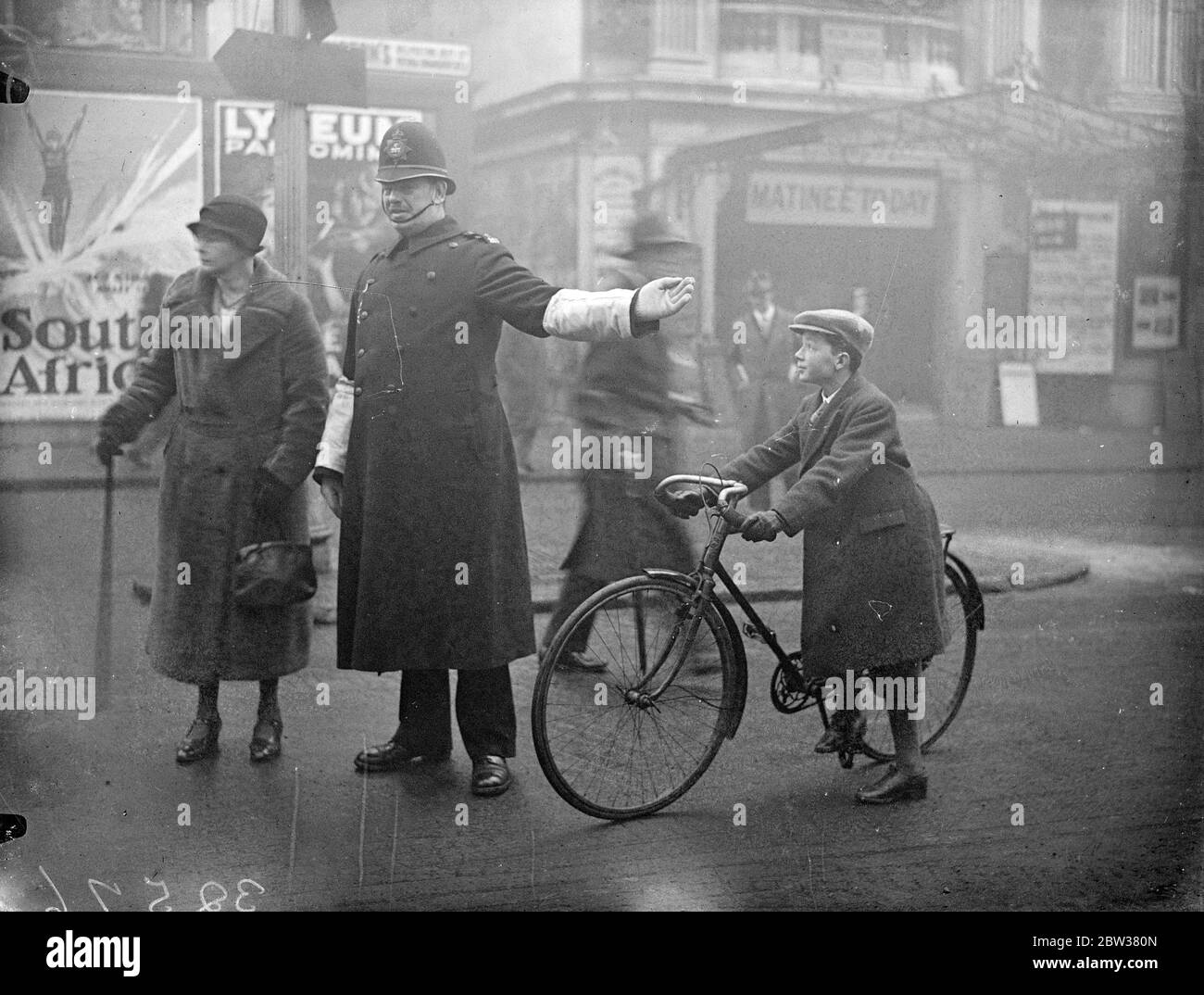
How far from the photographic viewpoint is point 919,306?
4.70 metres

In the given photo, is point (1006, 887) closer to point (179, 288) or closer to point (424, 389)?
point (424, 389)

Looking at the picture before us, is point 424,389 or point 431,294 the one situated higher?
point 431,294

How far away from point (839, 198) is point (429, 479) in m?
1.52

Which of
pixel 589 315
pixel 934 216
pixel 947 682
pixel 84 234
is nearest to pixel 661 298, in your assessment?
pixel 589 315

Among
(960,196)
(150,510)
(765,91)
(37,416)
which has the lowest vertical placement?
(150,510)

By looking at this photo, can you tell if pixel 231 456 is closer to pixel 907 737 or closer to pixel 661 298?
pixel 661 298

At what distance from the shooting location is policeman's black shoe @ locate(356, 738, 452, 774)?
4727mm

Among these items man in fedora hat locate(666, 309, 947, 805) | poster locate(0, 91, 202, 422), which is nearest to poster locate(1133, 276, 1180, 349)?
man in fedora hat locate(666, 309, 947, 805)

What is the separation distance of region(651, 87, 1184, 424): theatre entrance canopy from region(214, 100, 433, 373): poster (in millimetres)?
884

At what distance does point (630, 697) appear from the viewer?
4559 mm

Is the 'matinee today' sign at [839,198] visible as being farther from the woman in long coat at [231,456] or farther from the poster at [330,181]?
the woman in long coat at [231,456]

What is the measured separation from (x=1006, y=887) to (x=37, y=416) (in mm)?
3187
